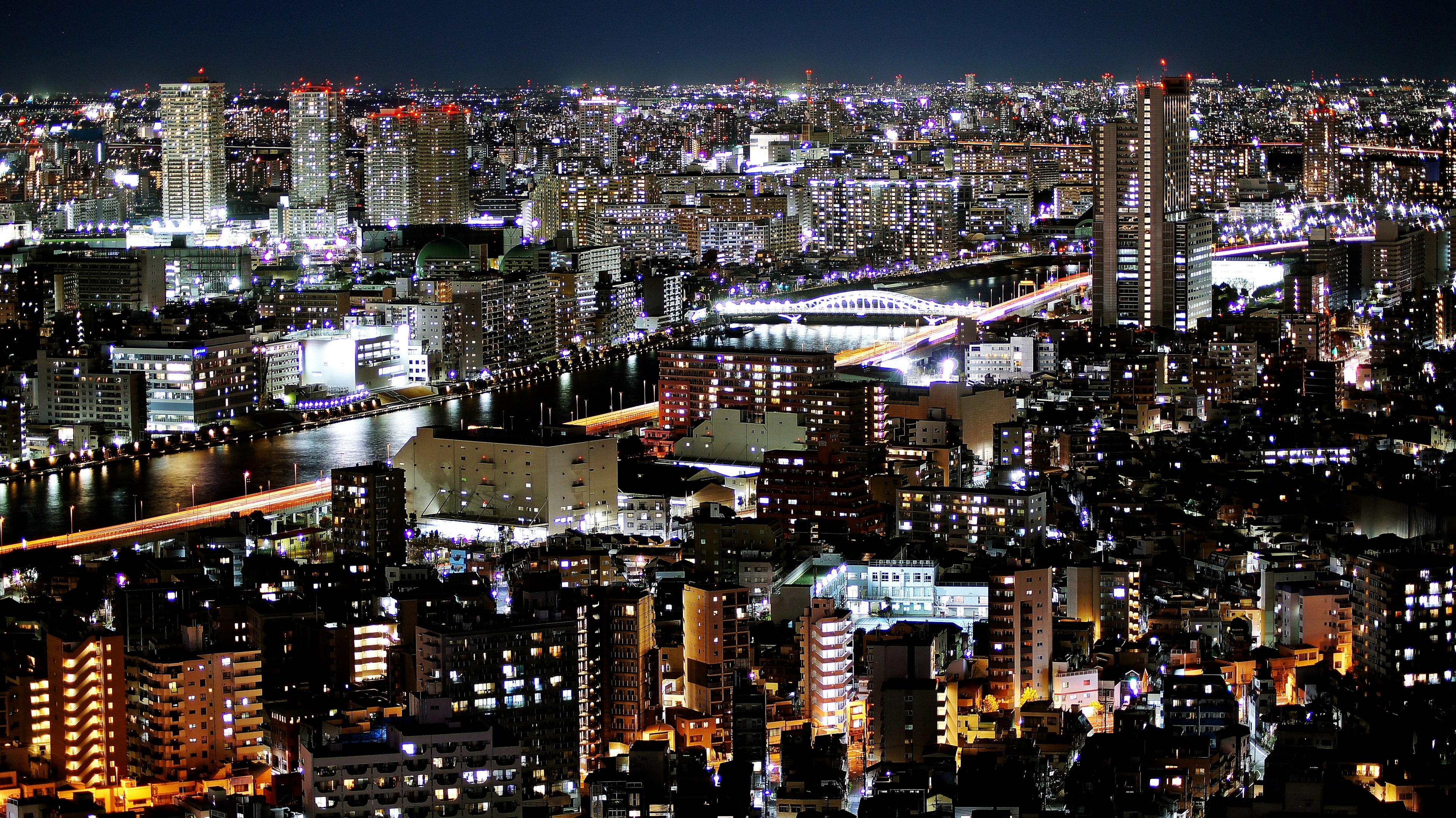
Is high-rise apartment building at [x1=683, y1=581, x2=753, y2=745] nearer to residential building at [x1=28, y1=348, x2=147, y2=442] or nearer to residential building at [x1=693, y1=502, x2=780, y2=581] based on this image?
residential building at [x1=693, y1=502, x2=780, y2=581]

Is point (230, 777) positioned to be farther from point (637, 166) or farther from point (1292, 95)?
point (1292, 95)

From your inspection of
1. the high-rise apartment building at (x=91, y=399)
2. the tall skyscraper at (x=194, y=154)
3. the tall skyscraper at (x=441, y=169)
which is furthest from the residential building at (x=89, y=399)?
the tall skyscraper at (x=441, y=169)

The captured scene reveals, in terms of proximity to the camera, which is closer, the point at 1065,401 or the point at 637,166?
the point at 1065,401

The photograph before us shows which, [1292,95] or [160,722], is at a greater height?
[1292,95]

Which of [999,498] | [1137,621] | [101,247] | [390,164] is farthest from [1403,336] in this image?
[390,164]

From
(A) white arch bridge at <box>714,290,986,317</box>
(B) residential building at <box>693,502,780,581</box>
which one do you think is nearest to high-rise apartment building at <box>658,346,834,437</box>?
(B) residential building at <box>693,502,780,581</box>

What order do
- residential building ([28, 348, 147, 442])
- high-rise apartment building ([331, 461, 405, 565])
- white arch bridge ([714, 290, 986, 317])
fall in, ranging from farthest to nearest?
white arch bridge ([714, 290, 986, 317])
residential building ([28, 348, 147, 442])
high-rise apartment building ([331, 461, 405, 565])

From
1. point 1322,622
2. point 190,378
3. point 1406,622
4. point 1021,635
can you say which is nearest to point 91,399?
point 190,378

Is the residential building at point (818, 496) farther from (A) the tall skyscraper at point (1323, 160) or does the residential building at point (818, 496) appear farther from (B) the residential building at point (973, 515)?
(A) the tall skyscraper at point (1323, 160)
